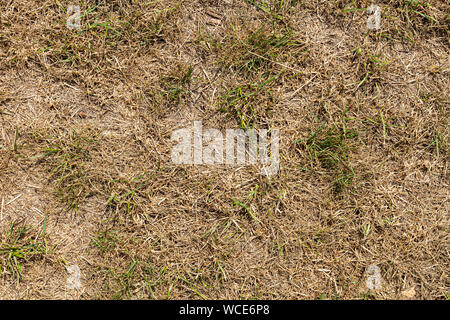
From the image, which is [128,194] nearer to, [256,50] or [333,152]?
[256,50]

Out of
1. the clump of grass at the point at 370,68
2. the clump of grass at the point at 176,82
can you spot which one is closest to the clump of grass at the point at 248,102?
the clump of grass at the point at 176,82

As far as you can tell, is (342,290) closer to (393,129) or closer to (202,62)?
(393,129)

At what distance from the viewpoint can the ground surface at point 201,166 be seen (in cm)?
250

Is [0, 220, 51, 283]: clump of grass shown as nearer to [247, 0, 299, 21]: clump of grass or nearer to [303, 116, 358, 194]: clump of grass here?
[303, 116, 358, 194]: clump of grass

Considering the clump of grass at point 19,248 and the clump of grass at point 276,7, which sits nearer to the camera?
the clump of grass at point 19,248

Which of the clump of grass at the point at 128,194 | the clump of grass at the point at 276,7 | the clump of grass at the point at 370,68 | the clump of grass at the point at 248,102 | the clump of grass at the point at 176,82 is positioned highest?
the clump of grass at the point at 276,7

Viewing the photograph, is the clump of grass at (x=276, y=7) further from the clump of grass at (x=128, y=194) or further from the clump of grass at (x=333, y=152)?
the clump of grass at (x=128, y=194)

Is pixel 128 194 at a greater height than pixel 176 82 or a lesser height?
lesser

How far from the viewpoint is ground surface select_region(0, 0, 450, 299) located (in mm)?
2504

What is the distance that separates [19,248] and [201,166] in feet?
4.39

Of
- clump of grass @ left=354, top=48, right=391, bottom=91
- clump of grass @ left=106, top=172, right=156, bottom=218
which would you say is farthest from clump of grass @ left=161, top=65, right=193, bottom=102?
clump of grass @ left=354, top=48, right=391, bottom=91

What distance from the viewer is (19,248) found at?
2.48m

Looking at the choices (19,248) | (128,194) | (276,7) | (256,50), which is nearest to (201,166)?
(128,194)
